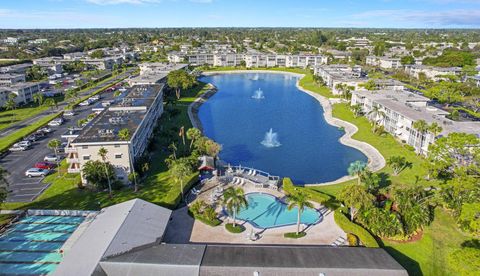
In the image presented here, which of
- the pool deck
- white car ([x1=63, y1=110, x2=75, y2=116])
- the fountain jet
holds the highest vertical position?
white car ([x1=63, y1=110, x2=75, y2=116])

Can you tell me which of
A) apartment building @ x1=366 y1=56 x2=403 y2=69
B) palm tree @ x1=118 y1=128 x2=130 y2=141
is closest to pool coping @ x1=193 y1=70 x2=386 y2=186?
palm tree @ x1=118 y1=128 x2=130 y2=141

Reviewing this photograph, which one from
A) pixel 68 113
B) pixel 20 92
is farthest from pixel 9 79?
pixel 68 113

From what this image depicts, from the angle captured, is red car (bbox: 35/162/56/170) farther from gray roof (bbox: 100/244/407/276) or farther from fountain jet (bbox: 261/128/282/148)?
fountain jet (bbox: 261/128/282/148)

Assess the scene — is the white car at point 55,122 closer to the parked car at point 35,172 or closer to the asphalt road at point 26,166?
the asphalt road at point 26,166

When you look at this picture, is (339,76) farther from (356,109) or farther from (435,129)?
(435,129)

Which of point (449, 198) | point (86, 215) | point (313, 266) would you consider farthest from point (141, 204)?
point (449, 198)
